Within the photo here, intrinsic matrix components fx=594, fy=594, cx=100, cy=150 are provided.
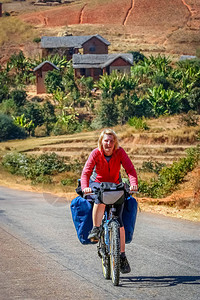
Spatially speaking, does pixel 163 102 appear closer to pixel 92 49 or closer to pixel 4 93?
pixel 4 93

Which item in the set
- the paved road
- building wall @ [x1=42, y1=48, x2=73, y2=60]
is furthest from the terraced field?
building wall @ [x1=42, y1=48, x2=73, y2=60]

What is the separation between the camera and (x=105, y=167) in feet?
22.7

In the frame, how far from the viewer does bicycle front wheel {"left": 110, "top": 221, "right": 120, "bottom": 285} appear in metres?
6.34

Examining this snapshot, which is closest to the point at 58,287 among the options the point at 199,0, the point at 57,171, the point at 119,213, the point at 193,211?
the point at 119,213

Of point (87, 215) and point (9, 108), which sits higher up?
point (87, 215)

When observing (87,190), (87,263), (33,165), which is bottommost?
(33,165)

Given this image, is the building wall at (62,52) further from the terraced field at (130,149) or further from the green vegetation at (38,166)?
the green vegetation at (38,166)

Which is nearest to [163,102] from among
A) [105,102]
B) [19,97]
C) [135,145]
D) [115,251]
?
[105,102]

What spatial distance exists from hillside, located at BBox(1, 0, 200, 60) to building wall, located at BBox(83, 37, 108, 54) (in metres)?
17.9

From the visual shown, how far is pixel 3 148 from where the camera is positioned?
1740 inches

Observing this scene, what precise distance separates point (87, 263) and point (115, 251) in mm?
1510

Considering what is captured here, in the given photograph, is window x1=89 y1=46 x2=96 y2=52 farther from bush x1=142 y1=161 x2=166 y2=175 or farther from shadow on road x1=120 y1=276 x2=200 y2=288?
shadow on road x1=120 y1=276 x2=200 y2=288

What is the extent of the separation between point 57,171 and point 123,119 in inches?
940

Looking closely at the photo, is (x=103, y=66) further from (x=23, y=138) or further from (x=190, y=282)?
(x=190, y=282)
